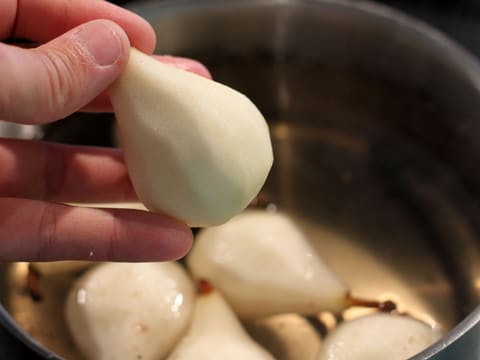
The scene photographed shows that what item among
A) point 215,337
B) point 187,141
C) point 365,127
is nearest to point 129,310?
point 215,337

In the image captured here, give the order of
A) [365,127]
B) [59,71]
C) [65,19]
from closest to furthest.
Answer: [59,71], [65,19], [365,127]

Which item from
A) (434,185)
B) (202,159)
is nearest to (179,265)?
(202,159)

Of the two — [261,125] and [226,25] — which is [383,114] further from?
[261,125]

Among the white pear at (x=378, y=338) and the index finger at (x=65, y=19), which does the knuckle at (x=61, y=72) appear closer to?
the index finger at (x=65, y=19)

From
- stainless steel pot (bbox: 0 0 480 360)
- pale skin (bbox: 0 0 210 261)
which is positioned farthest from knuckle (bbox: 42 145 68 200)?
stainless steel pot (bbox: 0 0 480 360)

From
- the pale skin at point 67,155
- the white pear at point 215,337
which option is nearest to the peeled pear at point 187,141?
the pale skin at point 67,155

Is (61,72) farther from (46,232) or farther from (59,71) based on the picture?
(46,232)
